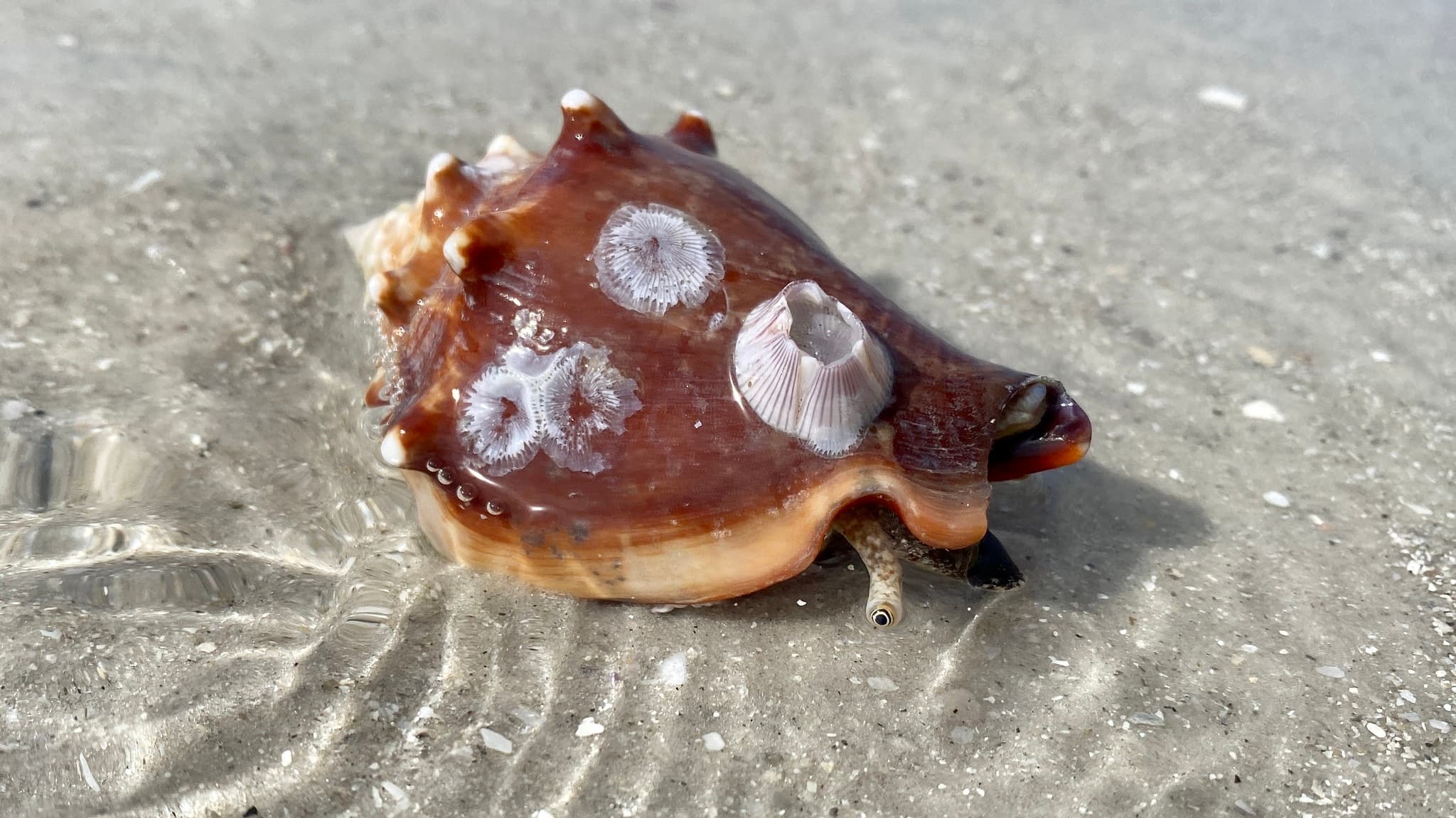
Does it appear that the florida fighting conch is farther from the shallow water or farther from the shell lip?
the shallow water

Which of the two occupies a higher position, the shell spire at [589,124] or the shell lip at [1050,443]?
the shell spire at [589,124]

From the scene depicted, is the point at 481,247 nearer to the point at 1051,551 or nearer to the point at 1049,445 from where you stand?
the point at 1049,445

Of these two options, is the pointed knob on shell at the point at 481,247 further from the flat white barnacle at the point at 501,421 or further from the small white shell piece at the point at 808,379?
the small white shell piece at the point at 808,379

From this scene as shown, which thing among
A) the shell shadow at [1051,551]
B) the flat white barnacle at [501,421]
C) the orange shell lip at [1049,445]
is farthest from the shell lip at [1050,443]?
the flat white barnacle at [501,421]

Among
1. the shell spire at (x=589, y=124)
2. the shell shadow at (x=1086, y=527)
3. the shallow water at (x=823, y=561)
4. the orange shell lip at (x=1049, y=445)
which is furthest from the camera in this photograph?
the shell shadow at (x=1086, y=527)

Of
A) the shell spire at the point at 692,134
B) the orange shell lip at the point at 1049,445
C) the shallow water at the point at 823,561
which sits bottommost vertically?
the shallow water at the point at 823,561

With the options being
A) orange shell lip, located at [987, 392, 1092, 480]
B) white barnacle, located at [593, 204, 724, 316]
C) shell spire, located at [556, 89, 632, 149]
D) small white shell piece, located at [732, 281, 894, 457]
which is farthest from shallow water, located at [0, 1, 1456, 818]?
shell spire, located at [556, 89, 632, 149]

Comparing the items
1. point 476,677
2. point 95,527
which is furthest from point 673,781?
point 95,527

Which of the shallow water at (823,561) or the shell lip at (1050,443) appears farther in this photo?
the shell lip at (1050,443)

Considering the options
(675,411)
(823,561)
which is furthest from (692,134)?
(823,561)

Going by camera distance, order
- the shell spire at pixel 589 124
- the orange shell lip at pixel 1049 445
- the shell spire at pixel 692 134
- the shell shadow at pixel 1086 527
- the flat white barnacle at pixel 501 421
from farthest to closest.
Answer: the shell spire at pixel 692 134
the shell shadow at pixel 1086 527
the shell spire at pixel 589 124
the orange shell lip at pixel 1049 445
the flat white barnacle at pixel 501 421
